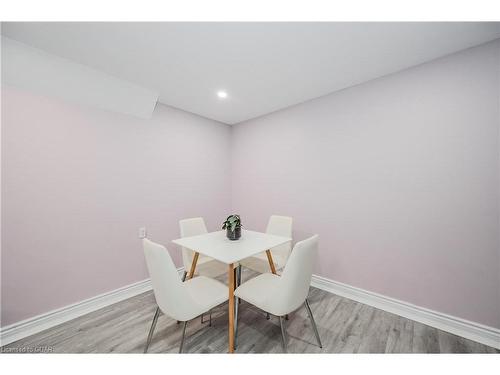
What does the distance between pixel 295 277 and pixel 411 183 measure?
60.2 inches

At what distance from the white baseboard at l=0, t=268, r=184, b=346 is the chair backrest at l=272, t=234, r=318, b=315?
1886 millimetres

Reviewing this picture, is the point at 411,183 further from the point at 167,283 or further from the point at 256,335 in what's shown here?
the point at 167,283

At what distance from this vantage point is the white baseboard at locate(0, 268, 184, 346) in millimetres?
1529

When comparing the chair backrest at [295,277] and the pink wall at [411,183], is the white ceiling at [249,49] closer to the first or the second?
the pink wall at [411,183]

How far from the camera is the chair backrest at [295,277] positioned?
1201 millimetres

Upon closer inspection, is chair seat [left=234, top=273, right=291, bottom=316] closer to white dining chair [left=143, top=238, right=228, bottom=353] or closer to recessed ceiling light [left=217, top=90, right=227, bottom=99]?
white dining chair [left=143, top=238, right=228, bottom=353]

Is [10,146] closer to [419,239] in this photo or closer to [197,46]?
[197,46]

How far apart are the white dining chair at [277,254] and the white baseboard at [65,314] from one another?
54.4 inches

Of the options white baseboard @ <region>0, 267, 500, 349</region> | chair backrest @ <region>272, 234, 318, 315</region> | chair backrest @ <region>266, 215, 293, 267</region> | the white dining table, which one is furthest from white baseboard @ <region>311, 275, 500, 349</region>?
chair backrest @ <region>272, 234, 318, 315</region>

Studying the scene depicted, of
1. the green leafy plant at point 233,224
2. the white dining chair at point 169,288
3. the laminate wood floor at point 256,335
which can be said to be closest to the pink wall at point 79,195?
the laminate wood floor at point 256,335

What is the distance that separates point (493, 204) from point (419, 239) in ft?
1.86

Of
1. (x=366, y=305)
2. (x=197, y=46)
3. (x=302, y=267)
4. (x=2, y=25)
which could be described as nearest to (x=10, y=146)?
(x=2, y=25)
